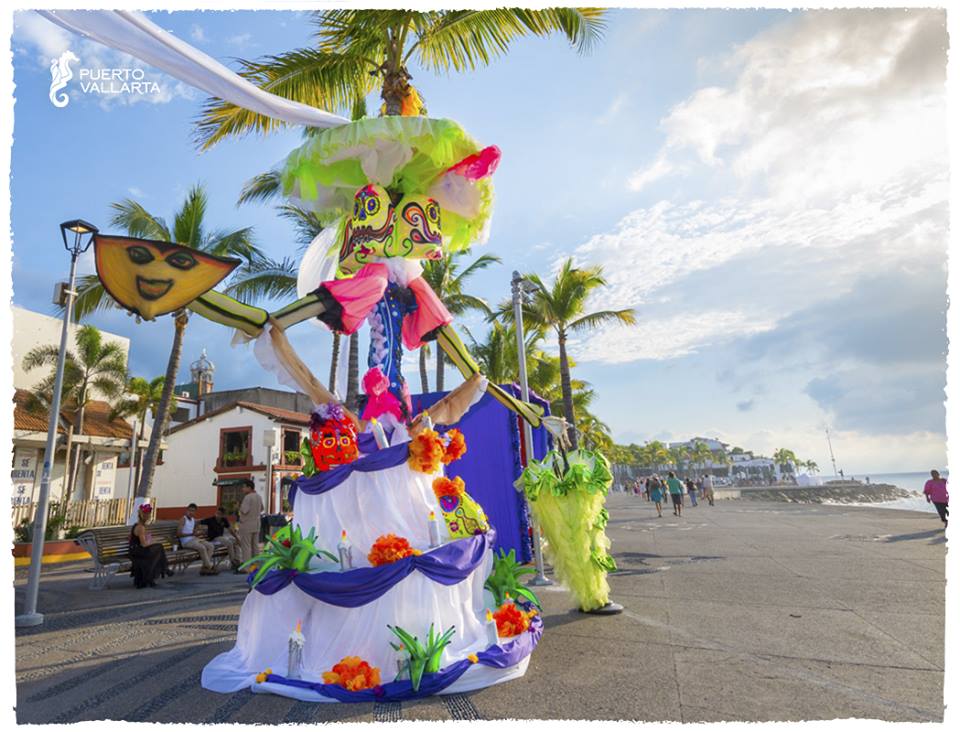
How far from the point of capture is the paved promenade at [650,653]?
282 centimetres

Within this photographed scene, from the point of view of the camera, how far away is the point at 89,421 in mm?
21656

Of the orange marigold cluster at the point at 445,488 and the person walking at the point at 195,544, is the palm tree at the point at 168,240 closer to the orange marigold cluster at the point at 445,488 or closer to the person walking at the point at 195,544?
the person walking at the point at 195,544

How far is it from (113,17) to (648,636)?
5379mm

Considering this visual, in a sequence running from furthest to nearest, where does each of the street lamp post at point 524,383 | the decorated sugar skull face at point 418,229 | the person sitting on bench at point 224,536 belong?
the person sitting on bench at point 224,536, the street lamp post at point 524,383, the decorated sugar skull face at point 418,229

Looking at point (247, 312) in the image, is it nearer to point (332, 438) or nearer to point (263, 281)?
point (332, 438)

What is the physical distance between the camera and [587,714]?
274cm

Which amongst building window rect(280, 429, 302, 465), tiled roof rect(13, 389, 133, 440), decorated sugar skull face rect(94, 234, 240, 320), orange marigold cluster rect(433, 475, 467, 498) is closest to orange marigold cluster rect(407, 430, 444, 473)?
orange marigold cluster rect(433, 475, 467, 498)

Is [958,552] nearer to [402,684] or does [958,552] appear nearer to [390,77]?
[402,684]

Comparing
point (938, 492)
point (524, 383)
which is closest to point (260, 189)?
point (524, 383)

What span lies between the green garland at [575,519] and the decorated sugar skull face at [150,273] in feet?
11.2

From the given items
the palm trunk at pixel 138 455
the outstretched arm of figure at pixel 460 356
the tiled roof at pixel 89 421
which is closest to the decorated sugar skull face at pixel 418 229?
the outstretched arm of figure at pixel 460 356

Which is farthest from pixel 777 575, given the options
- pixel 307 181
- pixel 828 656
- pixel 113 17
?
pixel 113 17

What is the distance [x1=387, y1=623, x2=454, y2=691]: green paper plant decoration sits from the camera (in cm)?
292

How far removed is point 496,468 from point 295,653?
17.3ft
